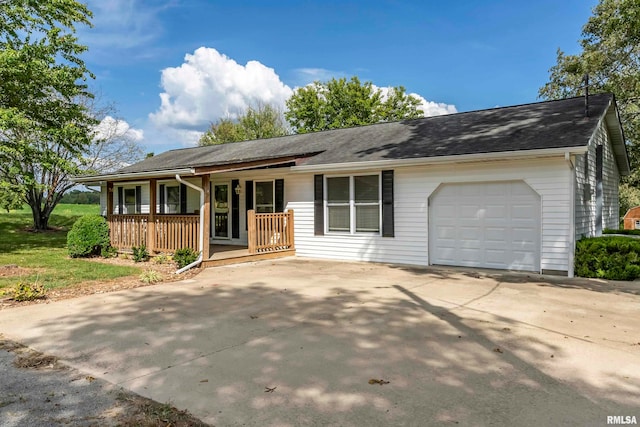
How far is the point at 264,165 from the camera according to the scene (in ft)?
33.9

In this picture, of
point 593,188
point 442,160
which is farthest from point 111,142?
point 593,188

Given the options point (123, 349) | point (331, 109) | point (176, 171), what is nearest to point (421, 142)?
point (176, 171)

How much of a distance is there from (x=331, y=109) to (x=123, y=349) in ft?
101

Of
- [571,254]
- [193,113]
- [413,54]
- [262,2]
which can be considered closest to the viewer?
[571,254]

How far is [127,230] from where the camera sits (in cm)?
1118

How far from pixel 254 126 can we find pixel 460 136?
28.3 m

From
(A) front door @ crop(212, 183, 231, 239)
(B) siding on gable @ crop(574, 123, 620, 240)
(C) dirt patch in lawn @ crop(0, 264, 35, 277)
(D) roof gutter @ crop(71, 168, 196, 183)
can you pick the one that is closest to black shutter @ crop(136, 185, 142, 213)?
(D) roof gutter @ crop(71, 168, 196, 183)

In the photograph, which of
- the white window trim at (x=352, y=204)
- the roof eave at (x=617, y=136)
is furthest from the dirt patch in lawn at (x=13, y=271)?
the roof eave at (x=617, y=136)

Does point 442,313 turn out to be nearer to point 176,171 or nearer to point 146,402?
point 146,402

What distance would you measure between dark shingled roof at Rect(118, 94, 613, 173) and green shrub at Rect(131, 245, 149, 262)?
7.50 ft

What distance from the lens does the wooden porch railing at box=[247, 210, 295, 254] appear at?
1017 cm

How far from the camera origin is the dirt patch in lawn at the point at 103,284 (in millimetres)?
6101

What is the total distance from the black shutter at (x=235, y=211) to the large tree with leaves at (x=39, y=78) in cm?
484

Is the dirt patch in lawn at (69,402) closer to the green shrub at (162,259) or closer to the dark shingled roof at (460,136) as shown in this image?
the dark shingled roof at (460,136)
